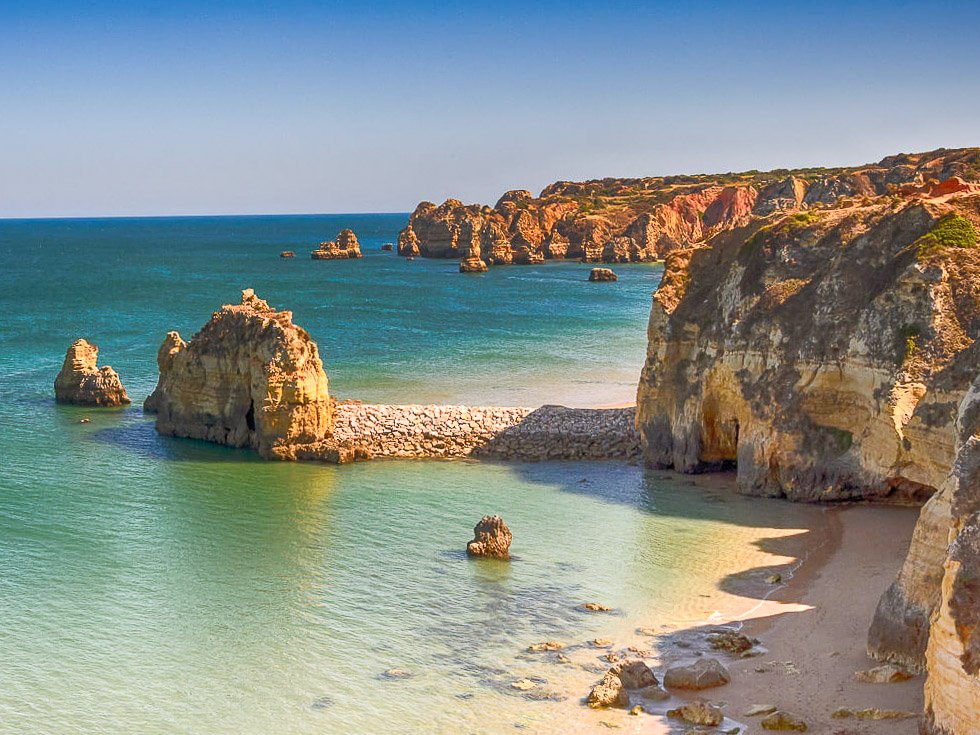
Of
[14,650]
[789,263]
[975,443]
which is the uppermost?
[789,263]

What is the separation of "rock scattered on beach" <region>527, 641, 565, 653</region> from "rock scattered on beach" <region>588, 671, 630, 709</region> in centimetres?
269

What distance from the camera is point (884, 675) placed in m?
21.4

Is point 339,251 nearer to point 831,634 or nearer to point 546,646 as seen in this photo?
point 546,646

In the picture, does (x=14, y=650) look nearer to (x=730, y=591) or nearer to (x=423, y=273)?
(x=730, y=591)

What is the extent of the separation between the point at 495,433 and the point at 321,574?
1436 centimetres

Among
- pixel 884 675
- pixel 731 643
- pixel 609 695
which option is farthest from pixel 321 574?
pixel 884 675

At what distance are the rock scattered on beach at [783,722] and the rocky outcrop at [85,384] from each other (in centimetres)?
3870

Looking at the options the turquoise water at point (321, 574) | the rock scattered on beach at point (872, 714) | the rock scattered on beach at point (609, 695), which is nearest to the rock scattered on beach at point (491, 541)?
the turquoise water at point (321, 574)

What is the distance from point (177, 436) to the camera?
45.8 metres

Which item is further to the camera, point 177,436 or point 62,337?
point 62,337

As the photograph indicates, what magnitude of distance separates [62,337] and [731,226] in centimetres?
4960

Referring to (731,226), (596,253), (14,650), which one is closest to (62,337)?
(731,226)

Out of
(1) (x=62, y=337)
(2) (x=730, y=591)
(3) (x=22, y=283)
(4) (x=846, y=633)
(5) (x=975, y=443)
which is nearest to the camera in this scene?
(5) (x=975, y=443)

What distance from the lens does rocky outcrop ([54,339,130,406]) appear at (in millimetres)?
51719
